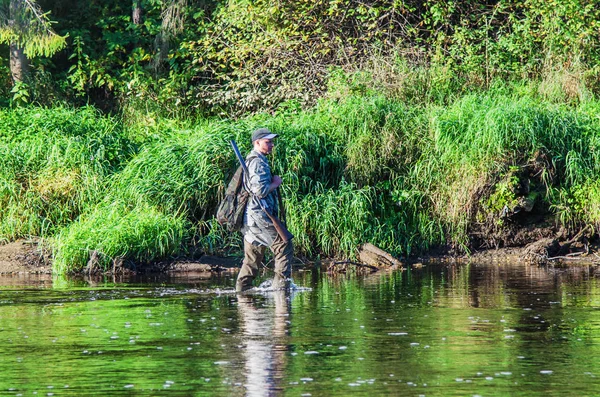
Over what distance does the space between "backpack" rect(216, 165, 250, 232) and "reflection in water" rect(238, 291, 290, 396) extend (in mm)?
918

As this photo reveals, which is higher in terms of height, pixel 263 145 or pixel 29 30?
pixel 29 30

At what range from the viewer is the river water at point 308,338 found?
7348 millimetres

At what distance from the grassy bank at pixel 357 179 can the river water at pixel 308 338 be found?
8.93 ft

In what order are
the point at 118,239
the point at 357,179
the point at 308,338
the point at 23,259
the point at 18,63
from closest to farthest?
1. the point at 308,338
2. the point at 118,239
3. the point at 23,259
4. the point at 357,179
5. the point at 18,63

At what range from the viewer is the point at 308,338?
922 centimetres

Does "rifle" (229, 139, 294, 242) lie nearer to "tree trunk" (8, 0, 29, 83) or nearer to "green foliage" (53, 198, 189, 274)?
"green foliage" (53, 198, 189, 274)

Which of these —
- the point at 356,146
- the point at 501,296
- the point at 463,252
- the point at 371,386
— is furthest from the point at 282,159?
the point at 371,386

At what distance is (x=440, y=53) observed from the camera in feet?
66.6

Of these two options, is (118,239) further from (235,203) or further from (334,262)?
(235,203)

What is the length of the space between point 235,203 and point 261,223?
1.21ft

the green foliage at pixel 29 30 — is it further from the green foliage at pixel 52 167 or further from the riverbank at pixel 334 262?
the riverbank at pixel 334 262

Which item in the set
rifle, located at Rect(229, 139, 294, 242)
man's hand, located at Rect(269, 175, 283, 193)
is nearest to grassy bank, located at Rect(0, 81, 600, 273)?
rifle, located at Rect(229, 139, 294, 242)

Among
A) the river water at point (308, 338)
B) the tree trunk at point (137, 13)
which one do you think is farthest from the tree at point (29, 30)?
the river water at point (308, 338)

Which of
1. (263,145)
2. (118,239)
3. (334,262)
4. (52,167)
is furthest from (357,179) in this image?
(263,145)
